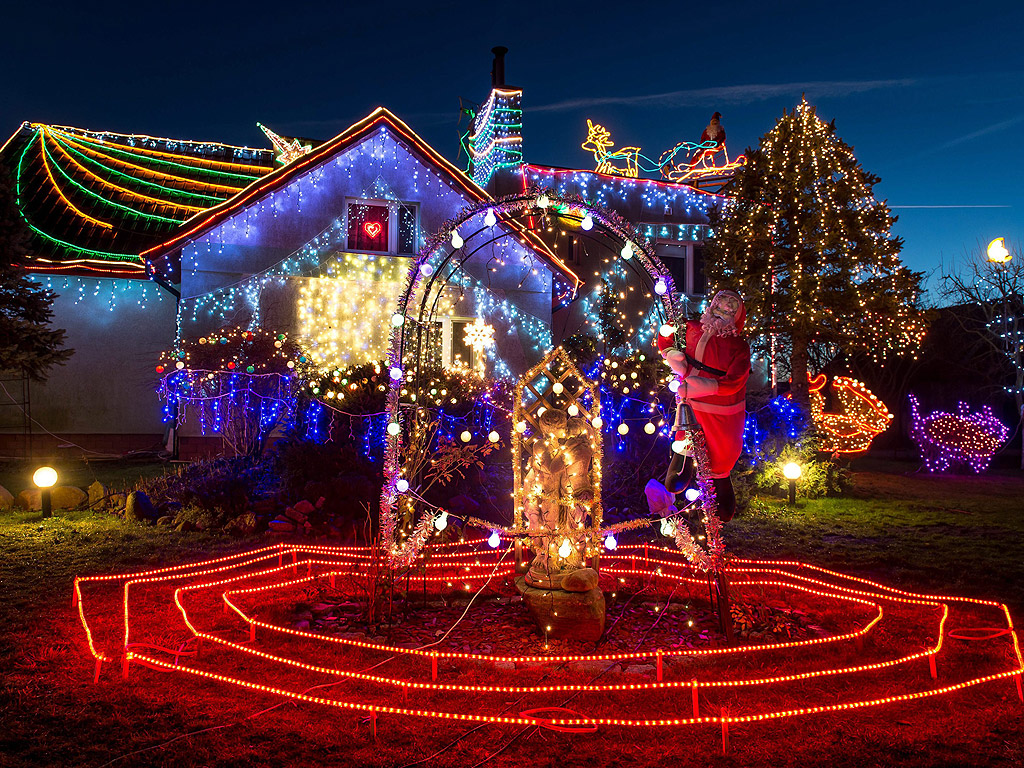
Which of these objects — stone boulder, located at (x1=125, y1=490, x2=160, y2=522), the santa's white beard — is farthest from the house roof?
the santa's white beard

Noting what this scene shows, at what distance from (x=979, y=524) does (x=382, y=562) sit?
9.20 meters

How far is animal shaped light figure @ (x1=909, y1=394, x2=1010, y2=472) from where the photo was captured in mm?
17016

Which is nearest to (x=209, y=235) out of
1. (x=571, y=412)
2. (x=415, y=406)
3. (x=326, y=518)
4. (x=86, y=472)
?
(x=86, y=472)

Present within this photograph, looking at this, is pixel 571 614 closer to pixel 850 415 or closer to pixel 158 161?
pixel 850 415

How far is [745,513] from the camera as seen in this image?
1115 centimetres

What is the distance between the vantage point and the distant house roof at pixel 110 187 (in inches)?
603

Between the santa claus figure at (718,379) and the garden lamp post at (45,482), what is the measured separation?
28.0 feet

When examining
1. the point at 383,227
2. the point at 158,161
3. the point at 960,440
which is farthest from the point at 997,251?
the point at 158,161

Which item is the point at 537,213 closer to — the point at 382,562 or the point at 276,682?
the point at 382,562

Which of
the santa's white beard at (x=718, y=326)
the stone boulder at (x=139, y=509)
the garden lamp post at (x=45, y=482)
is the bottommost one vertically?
the stone boulder at (x=139, y=509)

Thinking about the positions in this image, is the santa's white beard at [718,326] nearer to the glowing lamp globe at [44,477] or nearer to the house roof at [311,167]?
the house roof at [311,167]

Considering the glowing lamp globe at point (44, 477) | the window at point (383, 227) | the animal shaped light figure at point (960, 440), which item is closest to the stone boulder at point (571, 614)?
the glowing lamp globe at point (44, 477)

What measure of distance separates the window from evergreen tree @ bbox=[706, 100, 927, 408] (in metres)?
6.93

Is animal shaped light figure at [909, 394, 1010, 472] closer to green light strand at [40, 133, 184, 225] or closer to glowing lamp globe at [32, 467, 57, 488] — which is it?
glowing lamp globe at [32, 467, 57, 488]
